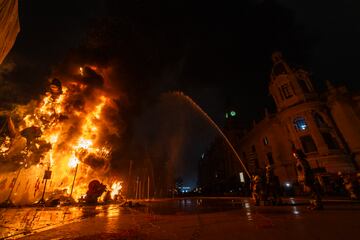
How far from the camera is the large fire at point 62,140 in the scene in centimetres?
2517

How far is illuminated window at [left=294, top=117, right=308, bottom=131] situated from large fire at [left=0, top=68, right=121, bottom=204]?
3332 centimetres

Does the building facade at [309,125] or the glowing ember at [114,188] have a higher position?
the building facade at [309,125]

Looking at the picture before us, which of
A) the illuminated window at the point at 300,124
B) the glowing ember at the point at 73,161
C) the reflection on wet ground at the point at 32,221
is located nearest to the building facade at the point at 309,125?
the illuminated window at the point at 300,124

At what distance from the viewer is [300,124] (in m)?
32.5

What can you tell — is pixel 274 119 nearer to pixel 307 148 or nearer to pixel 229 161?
pixel 307 148

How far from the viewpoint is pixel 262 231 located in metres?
4.52

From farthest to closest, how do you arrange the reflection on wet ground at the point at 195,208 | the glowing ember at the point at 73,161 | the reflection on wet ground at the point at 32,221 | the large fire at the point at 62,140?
1. the glowing ember at the point at 73,161
2. the large fire at the point at 62,140
3. the reflection on wet ground at the point at 195,208
4. the reflection on wet ground at the point at 32,221

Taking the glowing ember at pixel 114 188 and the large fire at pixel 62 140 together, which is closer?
the large fire at pixel 62 140

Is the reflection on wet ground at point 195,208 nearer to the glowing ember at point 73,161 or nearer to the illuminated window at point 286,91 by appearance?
the glowing ember at point 73,161

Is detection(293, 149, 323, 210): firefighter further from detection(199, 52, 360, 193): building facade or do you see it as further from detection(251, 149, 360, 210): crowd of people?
detection(199, 52, 360, 193): building facade

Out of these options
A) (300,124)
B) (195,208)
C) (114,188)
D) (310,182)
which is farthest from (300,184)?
(114,188)

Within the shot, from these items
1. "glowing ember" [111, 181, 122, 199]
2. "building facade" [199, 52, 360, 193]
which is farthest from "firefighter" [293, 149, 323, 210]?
"glowing ember" [111, 181, 122, 199]

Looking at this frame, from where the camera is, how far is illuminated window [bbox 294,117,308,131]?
1249 inches

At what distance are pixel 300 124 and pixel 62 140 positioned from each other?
39868 millimetres
